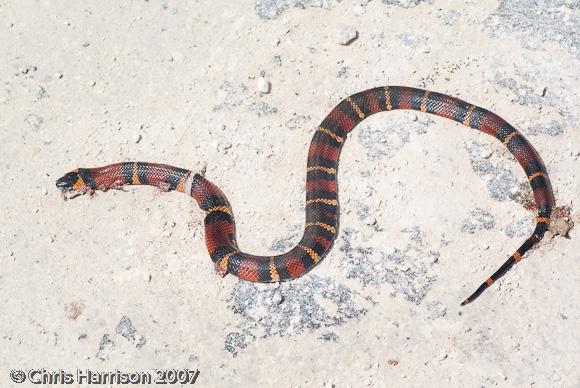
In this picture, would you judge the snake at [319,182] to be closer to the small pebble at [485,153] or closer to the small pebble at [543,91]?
the small pebble at [485,153]

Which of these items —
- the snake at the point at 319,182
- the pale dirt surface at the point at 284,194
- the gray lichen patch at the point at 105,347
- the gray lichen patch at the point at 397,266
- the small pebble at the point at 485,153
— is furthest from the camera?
the small pebble at the point at 485,153

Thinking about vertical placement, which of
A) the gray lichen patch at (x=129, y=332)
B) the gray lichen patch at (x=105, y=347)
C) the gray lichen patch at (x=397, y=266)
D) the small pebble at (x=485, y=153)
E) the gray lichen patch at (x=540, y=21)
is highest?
the gray lichen patch at (x=540, y=21)

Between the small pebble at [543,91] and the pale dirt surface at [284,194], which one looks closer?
the pale dirt surface at [284,194]

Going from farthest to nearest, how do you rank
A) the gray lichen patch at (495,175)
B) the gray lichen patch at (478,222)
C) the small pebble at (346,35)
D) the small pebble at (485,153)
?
the small pebble at (346,35)
the small pebble at (485,153)
the gray lichen patch at (495,175)
the gray lichen patch at (478,222)

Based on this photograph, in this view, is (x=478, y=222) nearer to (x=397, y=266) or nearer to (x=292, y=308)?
(x=397, y=266)

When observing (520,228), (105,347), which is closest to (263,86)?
(520,228)

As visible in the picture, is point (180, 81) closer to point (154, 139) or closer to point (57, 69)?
point (154, 139)

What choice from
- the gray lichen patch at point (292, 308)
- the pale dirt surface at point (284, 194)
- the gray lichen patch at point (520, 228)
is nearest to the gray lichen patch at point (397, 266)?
the pale dirt surface at point (284, 194)
